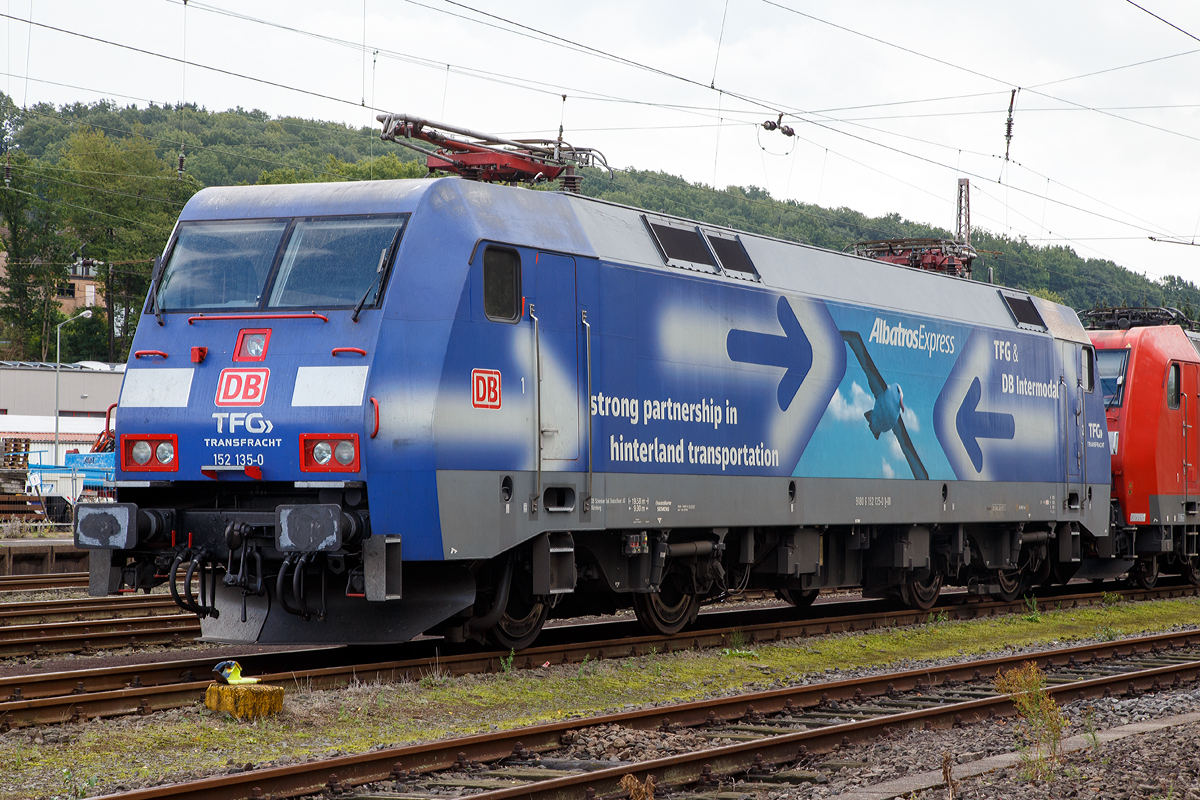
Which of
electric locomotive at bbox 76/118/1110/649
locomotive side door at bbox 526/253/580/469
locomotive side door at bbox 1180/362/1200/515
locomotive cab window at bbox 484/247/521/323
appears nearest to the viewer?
electric locomotive at bbox 76/118/1110/649

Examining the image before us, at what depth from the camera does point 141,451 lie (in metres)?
9.98

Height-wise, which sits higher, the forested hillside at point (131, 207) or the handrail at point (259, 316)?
the forested hillside at point (131, 207)

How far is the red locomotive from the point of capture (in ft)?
65.0

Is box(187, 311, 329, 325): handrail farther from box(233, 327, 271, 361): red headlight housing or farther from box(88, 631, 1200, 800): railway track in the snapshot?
box(88, 631, 1200, 800): railway track

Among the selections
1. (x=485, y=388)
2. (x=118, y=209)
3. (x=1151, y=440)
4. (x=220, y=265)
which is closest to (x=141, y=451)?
(x=220, y=265)

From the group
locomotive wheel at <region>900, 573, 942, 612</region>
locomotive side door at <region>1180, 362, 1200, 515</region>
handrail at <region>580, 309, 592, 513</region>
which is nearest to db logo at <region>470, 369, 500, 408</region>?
handrail at <region>580, 309, 592, 513</region>

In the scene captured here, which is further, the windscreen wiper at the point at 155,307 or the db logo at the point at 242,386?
the windscreen wiper at the point at 155,307

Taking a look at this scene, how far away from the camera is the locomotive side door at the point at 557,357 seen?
34.6 ft

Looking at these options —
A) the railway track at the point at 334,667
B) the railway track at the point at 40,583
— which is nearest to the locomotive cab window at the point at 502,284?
the railway track at the point at 334,667

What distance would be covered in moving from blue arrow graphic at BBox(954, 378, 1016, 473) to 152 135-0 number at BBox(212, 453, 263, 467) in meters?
9.57

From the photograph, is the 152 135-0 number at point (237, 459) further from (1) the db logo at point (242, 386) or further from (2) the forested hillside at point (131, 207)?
(2) the forested hillside at point (131, 207)

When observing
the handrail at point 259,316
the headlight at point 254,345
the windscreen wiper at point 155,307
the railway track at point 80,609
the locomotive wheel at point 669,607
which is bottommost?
the railway track at point 80,609

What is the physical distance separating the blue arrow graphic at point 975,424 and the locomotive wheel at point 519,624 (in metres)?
7.01

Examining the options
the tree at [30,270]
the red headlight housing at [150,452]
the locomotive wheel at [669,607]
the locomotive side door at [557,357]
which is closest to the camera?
the red headlight housing at [150,452]
